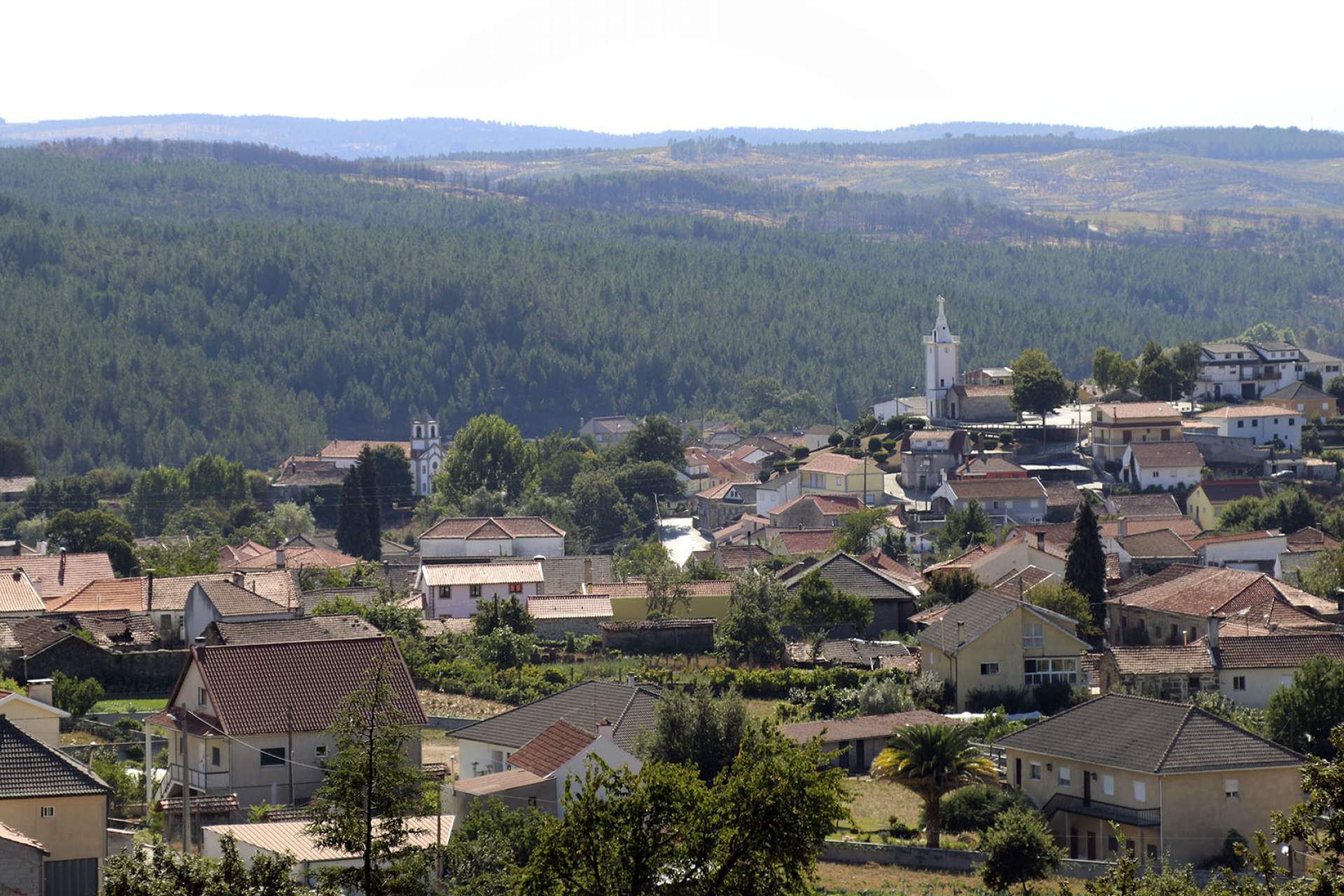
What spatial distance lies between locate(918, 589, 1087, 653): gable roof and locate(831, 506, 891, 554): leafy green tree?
23.0m

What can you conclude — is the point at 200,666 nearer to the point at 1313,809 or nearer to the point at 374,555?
the point at 1313,809

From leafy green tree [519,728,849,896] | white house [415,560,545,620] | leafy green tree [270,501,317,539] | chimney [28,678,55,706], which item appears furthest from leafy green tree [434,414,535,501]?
leafy green tree [519,728,849,896]

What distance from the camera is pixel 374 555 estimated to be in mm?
90250

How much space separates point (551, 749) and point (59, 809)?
10398 millimetres

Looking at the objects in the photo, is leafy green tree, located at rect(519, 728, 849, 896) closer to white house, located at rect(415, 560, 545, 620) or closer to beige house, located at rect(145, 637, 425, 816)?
beige house, located at rect(145, 637, 425, 816)

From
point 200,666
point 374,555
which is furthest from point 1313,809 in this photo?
point 374,555

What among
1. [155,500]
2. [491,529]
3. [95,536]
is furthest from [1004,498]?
[155,500]

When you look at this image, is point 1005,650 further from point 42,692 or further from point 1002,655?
point 42,692

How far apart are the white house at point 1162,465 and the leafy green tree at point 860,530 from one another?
479 inches

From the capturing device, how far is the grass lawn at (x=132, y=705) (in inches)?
1865

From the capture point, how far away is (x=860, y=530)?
79812 mm

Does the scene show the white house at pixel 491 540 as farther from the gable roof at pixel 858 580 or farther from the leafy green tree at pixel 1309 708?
the leafy green tree at pixel 1309 708

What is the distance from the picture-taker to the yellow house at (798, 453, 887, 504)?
92.5m

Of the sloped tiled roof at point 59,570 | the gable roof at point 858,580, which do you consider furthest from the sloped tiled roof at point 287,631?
the sloped tiled roof at point 59,570
